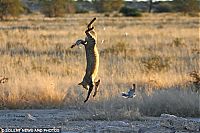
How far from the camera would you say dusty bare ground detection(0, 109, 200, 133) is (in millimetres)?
10039

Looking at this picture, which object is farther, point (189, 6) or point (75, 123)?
point (189, 6)

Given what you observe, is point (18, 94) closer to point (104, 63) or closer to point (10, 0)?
point (104, 63)

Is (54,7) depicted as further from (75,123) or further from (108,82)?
(75,123)

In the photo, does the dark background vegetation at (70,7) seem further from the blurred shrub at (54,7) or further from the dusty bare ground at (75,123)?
the dusty bare ground at (75,123)

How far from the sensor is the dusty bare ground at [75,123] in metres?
10.0

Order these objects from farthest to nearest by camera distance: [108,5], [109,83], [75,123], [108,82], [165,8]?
[165,8], [108,5], [108,82], [109,83], [75,123]

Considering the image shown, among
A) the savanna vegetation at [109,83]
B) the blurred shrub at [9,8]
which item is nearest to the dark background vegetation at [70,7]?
the blurred shrub at [9,8]

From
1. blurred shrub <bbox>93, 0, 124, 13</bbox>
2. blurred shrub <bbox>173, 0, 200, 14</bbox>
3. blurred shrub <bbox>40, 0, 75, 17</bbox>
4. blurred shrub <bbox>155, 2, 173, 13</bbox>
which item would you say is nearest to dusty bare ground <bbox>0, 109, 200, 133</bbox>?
blurred shrub <bbox>40, 0, 75, 17</bbox>

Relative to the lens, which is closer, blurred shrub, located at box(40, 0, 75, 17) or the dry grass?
the dry grass

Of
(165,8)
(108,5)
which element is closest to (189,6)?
(108,5)

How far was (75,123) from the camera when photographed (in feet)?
35.5

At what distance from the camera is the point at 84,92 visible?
14.5 m

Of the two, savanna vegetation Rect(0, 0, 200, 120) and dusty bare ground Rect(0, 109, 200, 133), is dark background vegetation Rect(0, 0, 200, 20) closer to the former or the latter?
savanna vegetation Rect(0, 0, 200, 120)

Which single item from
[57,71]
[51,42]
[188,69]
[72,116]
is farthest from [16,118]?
[51,42]
